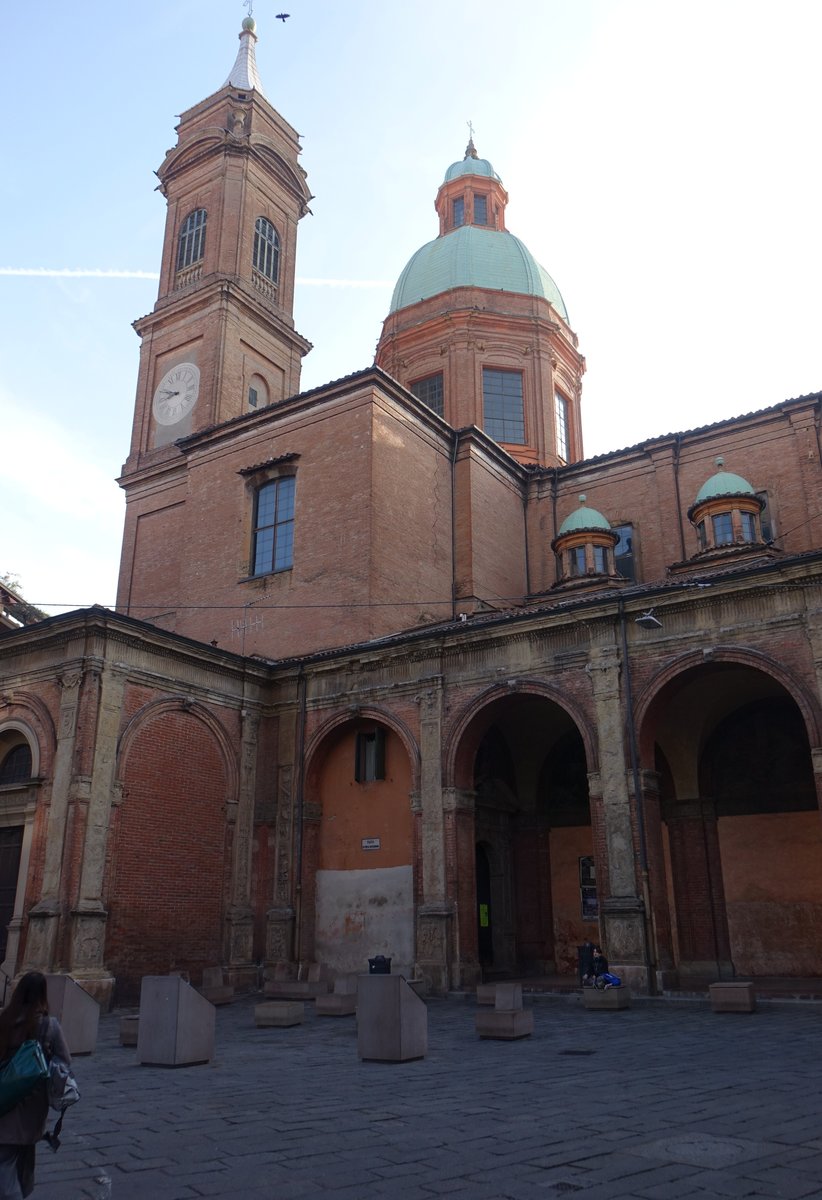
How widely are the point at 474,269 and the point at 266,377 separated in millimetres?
8681

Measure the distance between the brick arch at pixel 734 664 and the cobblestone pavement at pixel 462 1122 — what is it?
521 centimetres

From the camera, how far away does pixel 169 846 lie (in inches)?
733

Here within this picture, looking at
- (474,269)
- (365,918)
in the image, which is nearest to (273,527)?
(365,918)

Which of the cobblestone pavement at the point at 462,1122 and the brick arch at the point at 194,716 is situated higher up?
the brick arch at the point at 194,716

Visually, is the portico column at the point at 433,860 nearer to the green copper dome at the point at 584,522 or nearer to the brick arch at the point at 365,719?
the brick arch at the point at 365,719

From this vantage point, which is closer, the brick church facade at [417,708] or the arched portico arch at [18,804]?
the brick church facade at [417,708]

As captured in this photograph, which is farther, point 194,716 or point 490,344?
point 490,344

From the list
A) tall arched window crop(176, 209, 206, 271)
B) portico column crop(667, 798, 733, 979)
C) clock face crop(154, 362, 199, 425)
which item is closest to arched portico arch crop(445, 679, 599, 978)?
portico column crop(667, 798, 733, 979)

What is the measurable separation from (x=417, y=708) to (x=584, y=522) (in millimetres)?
8471

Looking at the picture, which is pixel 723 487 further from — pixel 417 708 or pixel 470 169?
pixel 470 169

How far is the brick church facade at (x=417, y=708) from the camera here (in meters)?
16.8

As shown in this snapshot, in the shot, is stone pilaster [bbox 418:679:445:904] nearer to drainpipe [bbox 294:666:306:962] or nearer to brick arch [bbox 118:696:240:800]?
drainpipe [bbox 294:666:306:962]

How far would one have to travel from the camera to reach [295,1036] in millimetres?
12594

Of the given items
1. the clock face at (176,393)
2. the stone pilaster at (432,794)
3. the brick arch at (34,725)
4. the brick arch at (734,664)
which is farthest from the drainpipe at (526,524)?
the brick arch at (34,725)
